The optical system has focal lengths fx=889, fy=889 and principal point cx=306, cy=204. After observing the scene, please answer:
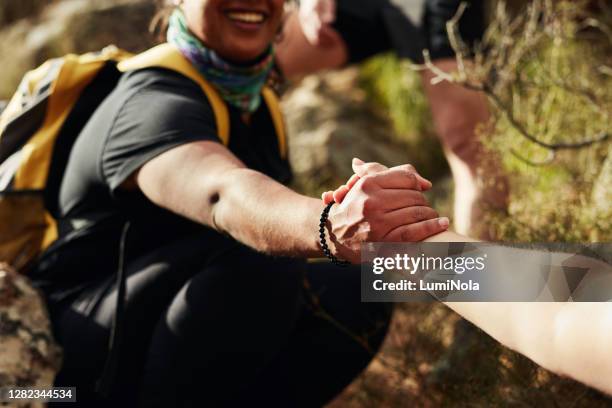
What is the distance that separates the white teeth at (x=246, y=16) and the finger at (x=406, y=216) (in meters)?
0.94

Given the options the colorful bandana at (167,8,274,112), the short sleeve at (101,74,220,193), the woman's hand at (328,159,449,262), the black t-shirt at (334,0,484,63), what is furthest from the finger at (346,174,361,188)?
the black t-shirt at (334,0,484,63)

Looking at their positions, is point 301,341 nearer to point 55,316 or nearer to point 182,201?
point 55,316

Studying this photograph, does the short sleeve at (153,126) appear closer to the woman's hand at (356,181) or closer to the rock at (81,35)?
the woman's hand at (356,181)

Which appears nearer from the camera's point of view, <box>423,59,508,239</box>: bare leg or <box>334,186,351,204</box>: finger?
<box>334,186,351,204</box>: finger

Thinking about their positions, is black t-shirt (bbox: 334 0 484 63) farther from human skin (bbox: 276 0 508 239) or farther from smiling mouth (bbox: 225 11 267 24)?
smiling mouth (bbox: 225 11 267 24)

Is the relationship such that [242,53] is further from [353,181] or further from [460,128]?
[460,128]

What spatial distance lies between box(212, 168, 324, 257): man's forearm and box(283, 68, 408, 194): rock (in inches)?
100

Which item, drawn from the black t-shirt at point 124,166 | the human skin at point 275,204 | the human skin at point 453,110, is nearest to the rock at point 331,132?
the human skin at point 453,110

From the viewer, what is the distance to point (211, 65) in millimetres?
2141

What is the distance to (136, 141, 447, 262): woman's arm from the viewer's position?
1422mm

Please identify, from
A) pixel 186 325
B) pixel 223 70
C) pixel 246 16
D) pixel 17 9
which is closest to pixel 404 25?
pixel 246 16

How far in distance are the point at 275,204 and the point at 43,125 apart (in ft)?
2.83

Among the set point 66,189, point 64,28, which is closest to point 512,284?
point 66,189

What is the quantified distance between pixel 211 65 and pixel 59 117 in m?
0.39
